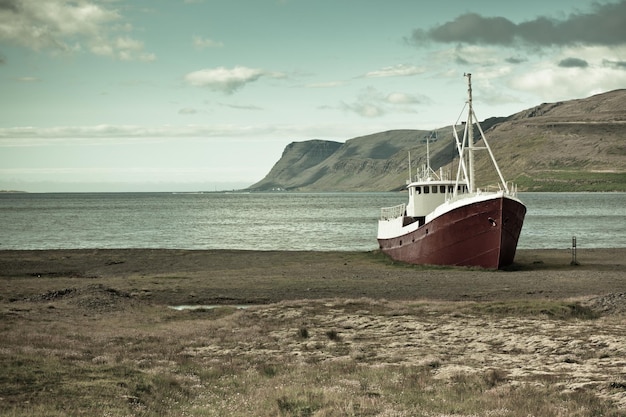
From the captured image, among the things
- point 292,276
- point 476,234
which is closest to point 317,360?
point 292,276

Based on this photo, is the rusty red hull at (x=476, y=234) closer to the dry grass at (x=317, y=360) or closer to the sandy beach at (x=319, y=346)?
the sandy beach at (x=319, y=346)

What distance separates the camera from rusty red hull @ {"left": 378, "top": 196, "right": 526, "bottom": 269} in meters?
49.8

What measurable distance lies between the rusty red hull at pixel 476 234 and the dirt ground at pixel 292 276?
1100mm

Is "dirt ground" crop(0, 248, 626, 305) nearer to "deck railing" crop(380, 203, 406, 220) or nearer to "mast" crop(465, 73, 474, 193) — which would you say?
"deck railing" crop(380, 203, 406, 220)

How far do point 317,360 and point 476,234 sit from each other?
101 feet

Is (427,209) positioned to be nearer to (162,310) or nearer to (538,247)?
(538,247)

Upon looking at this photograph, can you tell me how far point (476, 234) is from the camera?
50812 millimetres

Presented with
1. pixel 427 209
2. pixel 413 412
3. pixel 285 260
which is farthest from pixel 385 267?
pixel 413 412

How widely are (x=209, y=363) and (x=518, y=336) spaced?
1077cm

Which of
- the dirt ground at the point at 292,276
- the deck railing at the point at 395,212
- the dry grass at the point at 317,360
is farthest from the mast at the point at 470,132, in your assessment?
the dry grass at the point at 317,360

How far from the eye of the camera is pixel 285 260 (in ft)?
206

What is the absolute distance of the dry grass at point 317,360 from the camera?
16.2 meters

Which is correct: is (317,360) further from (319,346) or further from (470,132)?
(470,132)

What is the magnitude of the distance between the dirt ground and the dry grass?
6142mm
